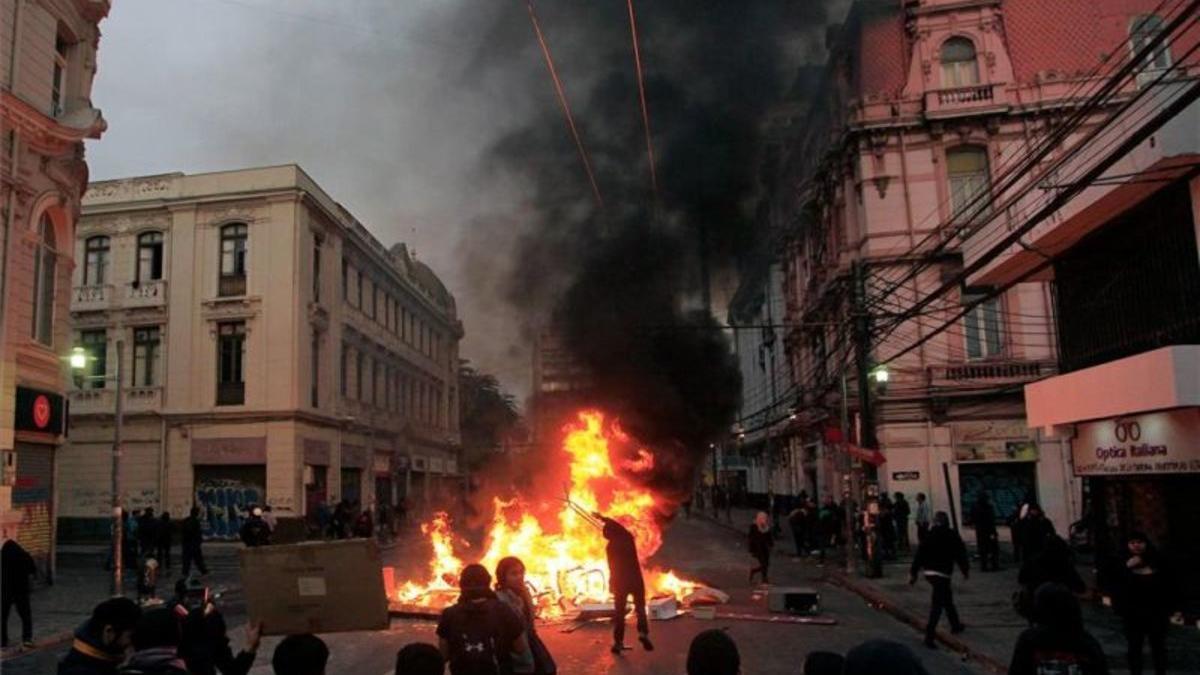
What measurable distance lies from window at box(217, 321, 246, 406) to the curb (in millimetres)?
20881

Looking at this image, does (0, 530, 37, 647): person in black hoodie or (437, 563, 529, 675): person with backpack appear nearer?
(437, 563, 529, 675): person with backpack

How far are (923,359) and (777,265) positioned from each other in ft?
55.3

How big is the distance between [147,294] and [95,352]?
283cm

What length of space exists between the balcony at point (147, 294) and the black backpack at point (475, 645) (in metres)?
30.4

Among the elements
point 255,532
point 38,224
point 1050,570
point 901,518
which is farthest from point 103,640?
point 901,518

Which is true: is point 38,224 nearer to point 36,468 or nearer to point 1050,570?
point 36,468

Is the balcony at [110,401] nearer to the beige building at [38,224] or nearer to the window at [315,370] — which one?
the window at [315,370]

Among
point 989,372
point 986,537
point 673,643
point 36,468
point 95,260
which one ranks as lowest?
point 673,643

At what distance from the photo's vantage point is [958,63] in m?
29.2

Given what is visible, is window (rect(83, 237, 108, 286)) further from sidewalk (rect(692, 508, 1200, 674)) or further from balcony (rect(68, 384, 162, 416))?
sidewalk (rect(692, 508, 1200, 674))

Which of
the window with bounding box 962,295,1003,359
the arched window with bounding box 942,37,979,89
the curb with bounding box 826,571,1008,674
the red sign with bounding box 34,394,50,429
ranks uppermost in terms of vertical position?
the arched window with bounding box 942,37,979,89

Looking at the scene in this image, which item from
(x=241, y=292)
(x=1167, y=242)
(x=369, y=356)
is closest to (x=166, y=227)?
(x=241, y=292)

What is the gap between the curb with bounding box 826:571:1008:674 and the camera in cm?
1044

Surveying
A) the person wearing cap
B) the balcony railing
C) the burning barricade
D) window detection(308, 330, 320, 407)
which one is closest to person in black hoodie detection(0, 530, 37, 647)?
the burning barricade
